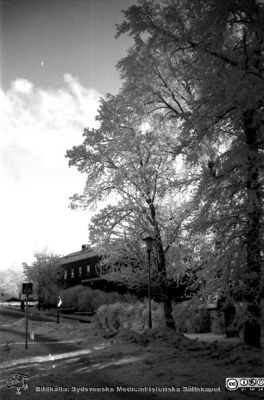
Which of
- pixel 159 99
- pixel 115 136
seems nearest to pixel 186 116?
pixel 159 99

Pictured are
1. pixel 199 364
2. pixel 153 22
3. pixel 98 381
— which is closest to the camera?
pixel 98 381

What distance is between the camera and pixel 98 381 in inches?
286

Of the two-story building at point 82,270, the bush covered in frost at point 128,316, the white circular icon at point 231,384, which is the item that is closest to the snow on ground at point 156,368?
the white circular icon at point 231,384

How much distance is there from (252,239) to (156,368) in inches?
163

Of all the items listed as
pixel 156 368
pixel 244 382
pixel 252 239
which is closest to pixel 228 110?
pixel 252 239

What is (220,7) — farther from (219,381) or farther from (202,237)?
(219,381)

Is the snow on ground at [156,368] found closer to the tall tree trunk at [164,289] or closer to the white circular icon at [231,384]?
the white circular icon at [231,384]

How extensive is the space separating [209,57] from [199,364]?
7.73 metres

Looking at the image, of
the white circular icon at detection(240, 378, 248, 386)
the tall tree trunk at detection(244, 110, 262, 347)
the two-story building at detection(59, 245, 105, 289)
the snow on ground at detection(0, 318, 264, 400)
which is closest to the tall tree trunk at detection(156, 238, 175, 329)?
the snow on ground at detection(0, 318, 264, 400)

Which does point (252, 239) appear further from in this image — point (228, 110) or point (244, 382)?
point (244, 382)

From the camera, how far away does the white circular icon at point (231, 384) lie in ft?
20.1

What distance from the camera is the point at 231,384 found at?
6227 mm

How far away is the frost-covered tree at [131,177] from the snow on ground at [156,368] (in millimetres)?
4662

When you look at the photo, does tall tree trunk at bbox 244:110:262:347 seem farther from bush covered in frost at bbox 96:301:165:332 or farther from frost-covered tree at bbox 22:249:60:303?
frost-covered tree at bbox 22:249:60:303
